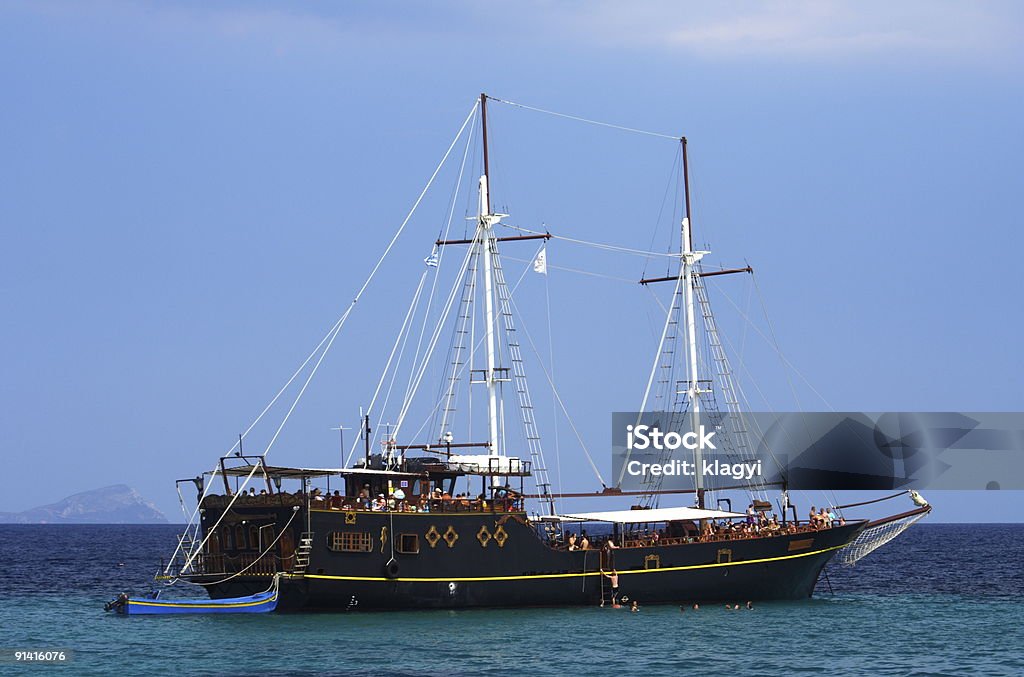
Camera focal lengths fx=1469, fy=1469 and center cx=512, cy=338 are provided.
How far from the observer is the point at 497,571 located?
55.2 metres

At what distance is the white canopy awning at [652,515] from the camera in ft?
192

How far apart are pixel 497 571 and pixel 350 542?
19.4ft

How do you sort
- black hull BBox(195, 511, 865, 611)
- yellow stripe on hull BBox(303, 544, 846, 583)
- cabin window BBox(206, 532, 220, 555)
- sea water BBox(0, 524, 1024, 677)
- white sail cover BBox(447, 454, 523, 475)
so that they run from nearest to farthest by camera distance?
sea water BBox(0, 524, 1024, 677), black hull BBox(195, 511, 865, 611), yellow stripe on hull BBox(303, 544, 846, 583), cabin window BBox(206, 532, 220, 555), white sail cover BBox(447, 454, 523, 475)

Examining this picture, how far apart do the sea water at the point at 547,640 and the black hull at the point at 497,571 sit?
627 millimetres

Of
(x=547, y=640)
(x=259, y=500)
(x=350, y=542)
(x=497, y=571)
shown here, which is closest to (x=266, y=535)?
(x=259, y=500)

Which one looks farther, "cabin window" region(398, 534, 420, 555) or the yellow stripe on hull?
"cabin window" region(398, 534, 420, 555)

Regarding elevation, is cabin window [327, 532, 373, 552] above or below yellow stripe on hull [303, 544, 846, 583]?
above

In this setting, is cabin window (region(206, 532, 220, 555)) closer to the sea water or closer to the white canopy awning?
the sea water

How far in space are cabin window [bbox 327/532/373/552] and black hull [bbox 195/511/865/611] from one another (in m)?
0.15

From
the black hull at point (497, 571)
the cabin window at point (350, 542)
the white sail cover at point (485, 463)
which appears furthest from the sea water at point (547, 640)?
the white sail cover at point (485, 463)

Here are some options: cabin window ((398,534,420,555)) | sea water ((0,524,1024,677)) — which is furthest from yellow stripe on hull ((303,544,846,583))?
sea water ((0,524,1024,677))

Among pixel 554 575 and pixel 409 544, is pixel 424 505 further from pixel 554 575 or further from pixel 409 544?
pixel 554 575

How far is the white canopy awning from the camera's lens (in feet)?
192

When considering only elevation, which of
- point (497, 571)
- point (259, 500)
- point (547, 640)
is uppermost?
point (259, 500)
